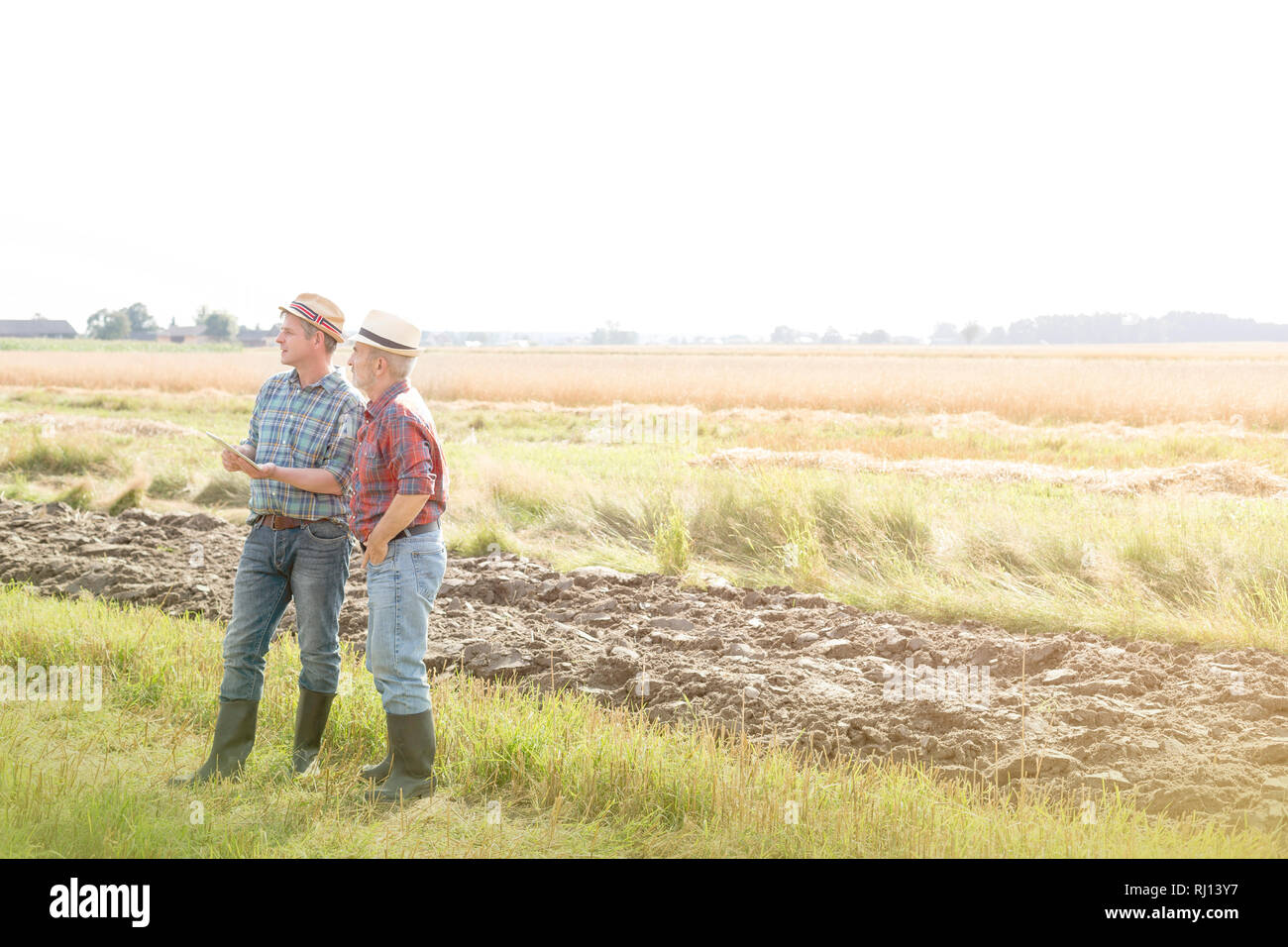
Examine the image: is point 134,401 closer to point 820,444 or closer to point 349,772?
point 820,444

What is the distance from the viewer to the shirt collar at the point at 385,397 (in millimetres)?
4184

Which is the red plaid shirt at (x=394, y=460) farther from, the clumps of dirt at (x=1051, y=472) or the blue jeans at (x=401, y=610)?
the clumps of dirt at (x=1051, y=472)

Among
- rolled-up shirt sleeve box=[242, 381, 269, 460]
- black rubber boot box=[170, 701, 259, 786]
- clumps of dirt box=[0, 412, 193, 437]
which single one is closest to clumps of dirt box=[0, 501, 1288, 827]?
black rubber boot box=[170, 701, 259, 786]

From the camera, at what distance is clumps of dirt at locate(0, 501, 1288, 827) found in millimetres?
4816

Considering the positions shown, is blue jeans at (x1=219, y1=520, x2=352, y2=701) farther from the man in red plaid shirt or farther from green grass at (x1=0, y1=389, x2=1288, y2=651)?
green grass at (x1=0, y1=389, x2=1288, y2=651)

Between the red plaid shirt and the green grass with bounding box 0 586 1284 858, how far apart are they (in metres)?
1.18

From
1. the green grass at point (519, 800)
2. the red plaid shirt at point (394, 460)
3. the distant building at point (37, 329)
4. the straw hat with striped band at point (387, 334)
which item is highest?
the distant building at point (37, 329)

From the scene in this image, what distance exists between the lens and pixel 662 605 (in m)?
7.63

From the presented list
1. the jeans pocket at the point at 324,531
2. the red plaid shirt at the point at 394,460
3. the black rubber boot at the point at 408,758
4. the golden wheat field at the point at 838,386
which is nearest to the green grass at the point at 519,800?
the black rubber boot at the point at 408,758

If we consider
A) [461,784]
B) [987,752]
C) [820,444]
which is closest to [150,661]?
[461,784]

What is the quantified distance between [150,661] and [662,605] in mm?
3377

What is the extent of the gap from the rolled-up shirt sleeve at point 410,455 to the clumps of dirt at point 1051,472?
9148 mm

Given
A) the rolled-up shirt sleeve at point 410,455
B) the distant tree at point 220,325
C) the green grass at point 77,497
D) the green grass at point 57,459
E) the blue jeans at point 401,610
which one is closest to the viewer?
the rolled-up shirt sleeve at point 410,455

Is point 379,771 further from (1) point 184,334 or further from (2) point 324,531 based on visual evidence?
(1) point 184,334
